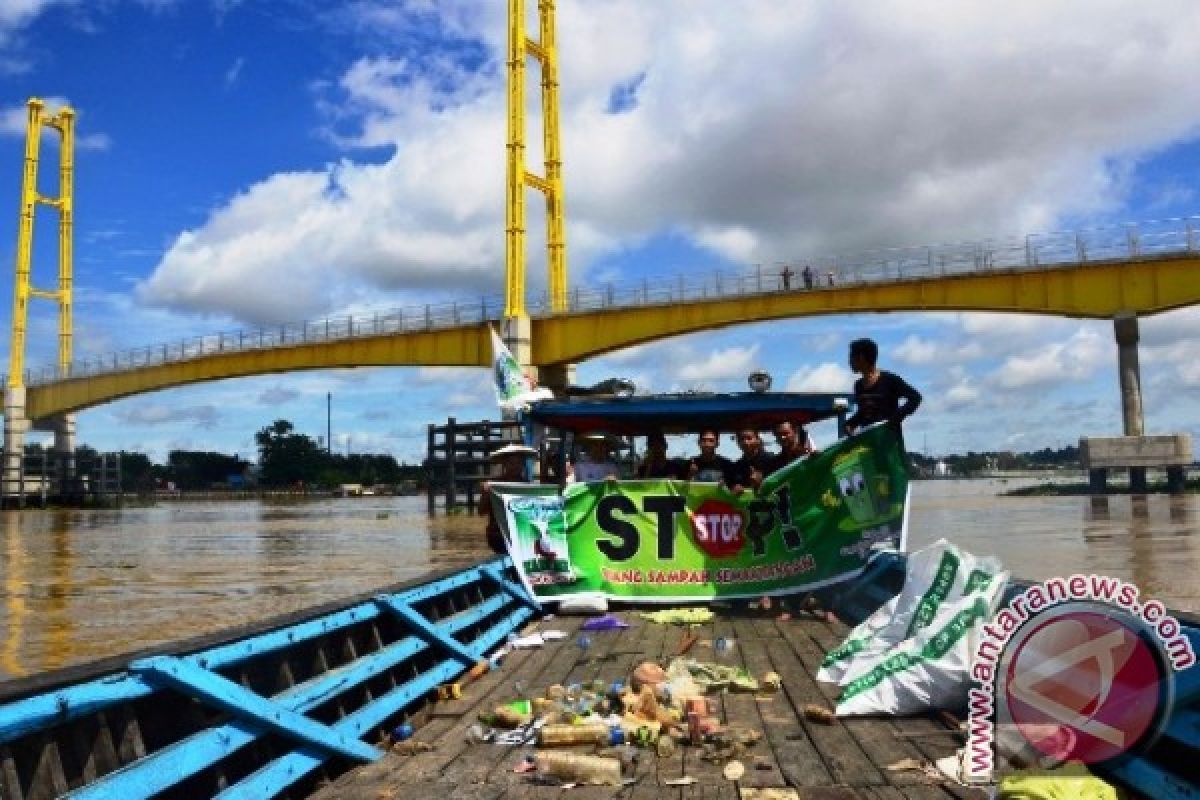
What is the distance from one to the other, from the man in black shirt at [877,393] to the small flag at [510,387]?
291cm

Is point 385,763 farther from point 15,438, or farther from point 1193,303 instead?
point 15,438

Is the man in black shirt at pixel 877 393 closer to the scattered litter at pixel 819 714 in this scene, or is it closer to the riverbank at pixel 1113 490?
the scattered litter at pixel 819 714

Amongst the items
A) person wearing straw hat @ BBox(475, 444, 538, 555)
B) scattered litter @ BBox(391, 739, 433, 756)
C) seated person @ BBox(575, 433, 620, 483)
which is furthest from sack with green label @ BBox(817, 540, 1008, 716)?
person wearing straw hat @ BBox(475, 444, 538, 555)

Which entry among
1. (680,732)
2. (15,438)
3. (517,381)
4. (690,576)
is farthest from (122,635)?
(15,438)

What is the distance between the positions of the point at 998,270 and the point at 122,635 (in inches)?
1317

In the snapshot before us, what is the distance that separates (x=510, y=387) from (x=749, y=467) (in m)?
2.40

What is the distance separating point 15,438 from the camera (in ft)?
211

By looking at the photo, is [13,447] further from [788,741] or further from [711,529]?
[788,741]

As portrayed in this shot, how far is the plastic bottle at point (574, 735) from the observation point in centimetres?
398

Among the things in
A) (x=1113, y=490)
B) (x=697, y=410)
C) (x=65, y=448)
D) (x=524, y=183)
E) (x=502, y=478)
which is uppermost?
(x=524, y=183)

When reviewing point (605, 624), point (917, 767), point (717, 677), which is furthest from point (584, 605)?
point (917, 767)

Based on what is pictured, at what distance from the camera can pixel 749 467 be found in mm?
8141

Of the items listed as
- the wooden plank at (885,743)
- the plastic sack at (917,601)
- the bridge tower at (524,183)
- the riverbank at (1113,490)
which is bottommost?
the riverbank at (1113,490)

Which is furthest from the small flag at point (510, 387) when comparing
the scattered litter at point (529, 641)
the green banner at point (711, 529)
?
the scattered litter at point (529, 641)
